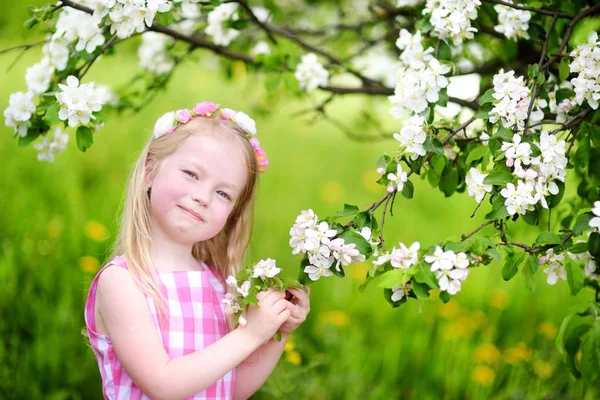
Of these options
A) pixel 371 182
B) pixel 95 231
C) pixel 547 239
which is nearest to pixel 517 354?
pixel 547 239

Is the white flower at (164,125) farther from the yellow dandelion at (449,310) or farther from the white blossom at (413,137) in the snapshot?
the yellow dandelion at (449,310)

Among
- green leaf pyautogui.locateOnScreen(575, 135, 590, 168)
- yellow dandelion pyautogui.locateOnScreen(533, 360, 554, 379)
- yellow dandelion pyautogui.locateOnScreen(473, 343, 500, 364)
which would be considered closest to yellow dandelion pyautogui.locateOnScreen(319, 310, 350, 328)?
yellow dandelion pyautogui.locateOnScreen(473, 343, 500, 364)

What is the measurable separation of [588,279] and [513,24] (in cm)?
74

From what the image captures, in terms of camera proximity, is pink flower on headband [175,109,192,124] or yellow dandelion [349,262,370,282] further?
yellow dandelion [349,262,370,282]

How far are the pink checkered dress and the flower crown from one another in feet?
1.15

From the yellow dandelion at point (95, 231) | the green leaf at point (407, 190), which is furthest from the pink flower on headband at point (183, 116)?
the yellow dandelion at point (95, 231)

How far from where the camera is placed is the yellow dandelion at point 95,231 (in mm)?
3467

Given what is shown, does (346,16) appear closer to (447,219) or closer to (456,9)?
(447,219)

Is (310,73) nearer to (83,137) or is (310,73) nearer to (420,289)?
(83,137)

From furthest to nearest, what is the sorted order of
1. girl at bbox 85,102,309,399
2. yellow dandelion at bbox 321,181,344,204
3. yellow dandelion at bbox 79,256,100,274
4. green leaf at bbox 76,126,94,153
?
yellow dandelion at bbox 321,181,344,204 → yellow dandelion at bbox 79,256,100,274 → green leaf at bbox 76,126,94,153 → girl at bbox 85,102,309,399

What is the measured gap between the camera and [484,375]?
300 cm

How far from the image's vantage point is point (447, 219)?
4766mm

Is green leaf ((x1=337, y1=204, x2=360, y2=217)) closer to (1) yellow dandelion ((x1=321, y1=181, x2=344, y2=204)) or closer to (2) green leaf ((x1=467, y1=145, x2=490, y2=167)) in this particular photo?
(2) green leaf ((x1=467, y1=145, x2=490, y2=167))

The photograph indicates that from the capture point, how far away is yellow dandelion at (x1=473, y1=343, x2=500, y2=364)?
10.3ft
